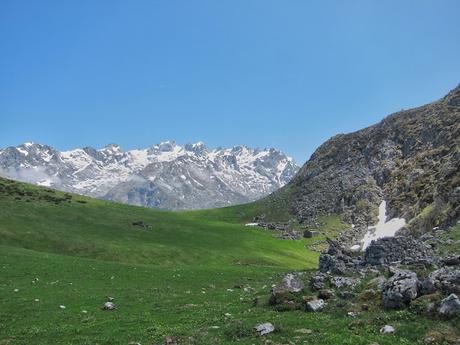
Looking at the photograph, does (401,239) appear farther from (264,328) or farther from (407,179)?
(407,179)

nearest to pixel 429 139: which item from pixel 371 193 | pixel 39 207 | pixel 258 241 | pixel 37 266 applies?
pixel 371 193

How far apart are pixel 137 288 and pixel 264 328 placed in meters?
25.6

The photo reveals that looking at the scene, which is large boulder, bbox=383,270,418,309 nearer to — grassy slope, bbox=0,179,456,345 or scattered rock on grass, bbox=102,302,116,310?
grassy slope, bbox=0,179,456,345

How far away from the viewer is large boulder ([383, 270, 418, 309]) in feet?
84.3

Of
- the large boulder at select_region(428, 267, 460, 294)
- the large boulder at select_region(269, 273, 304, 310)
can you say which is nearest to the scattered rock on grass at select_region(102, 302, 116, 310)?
the large boulder at select_region(269, 273, 304, 310)

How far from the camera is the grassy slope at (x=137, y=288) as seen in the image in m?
25.2

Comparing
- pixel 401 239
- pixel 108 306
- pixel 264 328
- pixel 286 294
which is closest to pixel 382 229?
pixel 401 239

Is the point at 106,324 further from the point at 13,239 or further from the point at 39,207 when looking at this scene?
the point at 39,207

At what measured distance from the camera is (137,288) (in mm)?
47438

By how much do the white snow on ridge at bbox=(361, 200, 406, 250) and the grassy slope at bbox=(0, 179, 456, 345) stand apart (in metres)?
38.6

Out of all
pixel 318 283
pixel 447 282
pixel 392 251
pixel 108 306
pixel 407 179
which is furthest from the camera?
pixel 407 179

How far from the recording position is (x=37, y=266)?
5694 centimetres

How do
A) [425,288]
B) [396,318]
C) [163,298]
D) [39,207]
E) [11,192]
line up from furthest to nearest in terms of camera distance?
[11,192]
[39,207]
[163,298]
[425,288]
[396,318]

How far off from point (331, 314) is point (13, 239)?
67.4 m
